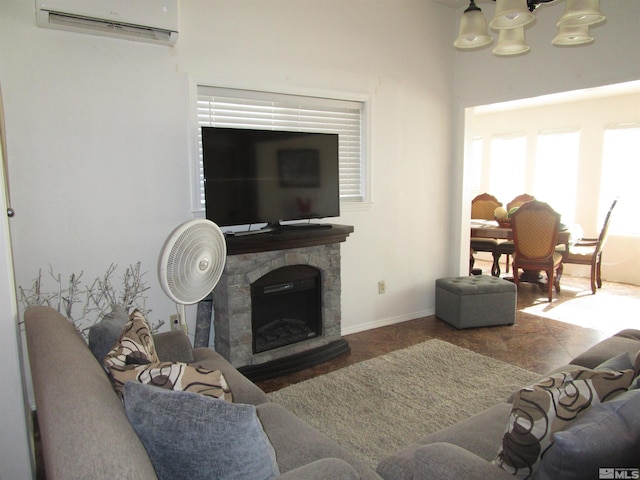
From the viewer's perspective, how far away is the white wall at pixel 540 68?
3.44 m

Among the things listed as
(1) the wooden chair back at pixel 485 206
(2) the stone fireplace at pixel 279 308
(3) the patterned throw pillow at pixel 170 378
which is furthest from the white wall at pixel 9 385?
(1) the wooden chair back at pixel 485 206

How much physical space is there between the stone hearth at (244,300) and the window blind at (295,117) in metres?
0.60

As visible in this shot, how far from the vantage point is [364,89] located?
403 centimetres

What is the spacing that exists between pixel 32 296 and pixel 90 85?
1356 millimetres

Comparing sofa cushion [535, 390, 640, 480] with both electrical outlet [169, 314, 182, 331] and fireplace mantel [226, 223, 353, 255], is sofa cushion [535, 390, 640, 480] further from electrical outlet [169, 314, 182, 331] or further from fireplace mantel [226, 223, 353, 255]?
electrical outlet [169, 314, 182, 331]

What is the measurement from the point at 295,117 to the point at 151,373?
281 centimetres

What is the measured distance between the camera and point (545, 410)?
47.9 inches

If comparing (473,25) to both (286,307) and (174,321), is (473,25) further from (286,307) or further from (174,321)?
(174,321)

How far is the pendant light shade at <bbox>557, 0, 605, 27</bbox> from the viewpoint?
2131 mm

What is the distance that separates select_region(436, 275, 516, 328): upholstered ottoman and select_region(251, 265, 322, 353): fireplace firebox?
1.45m

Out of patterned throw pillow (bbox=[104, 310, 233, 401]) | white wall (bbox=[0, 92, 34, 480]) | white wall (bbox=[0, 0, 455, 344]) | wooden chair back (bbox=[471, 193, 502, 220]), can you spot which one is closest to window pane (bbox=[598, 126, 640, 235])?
wooden chair back (bbox=[471, 193, 502, 220])

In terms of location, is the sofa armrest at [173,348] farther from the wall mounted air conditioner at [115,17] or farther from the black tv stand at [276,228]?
the wall mounted air conditioner at [115,17]

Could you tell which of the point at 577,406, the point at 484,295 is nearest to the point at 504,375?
the point at 484,295

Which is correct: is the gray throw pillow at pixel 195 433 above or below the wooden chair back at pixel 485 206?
below
